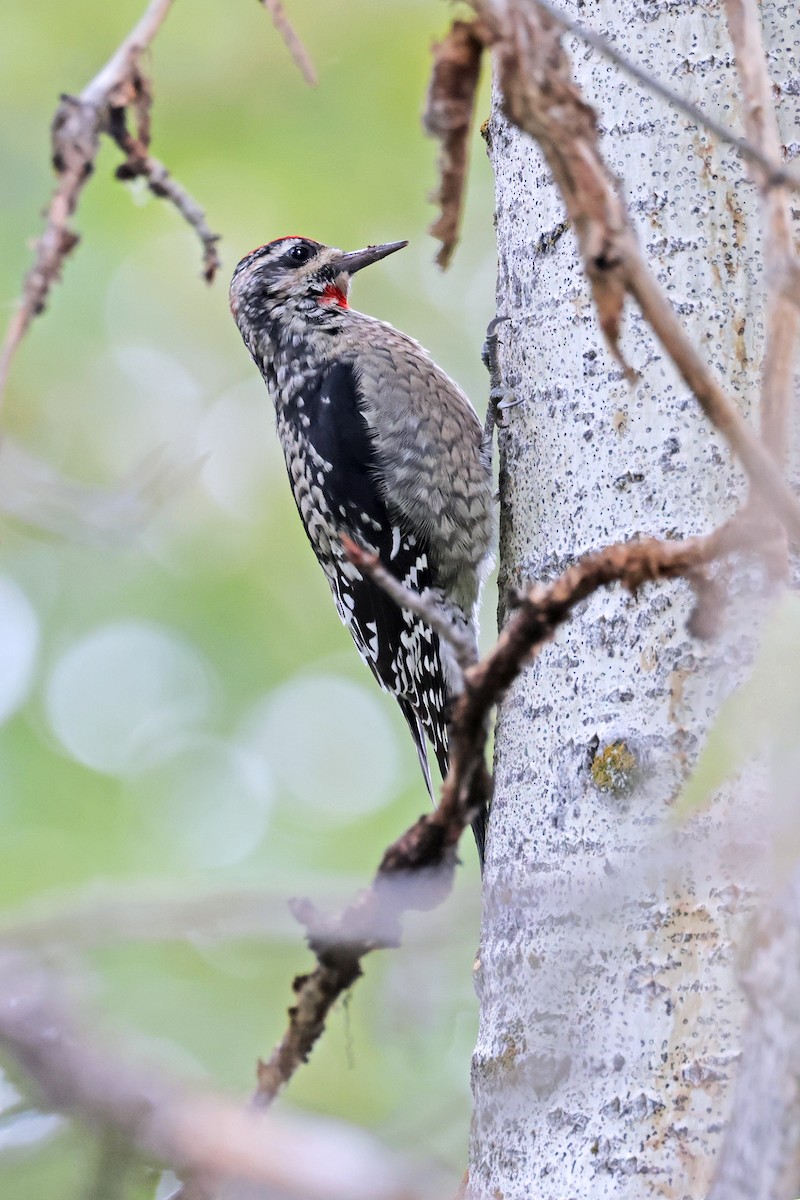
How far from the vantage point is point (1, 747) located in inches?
193

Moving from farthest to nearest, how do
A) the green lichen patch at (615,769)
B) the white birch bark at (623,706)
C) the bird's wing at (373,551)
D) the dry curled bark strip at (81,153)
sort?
the bird's wing at (373,551), the green lichen patch at (615,769), the white birch bark at (623,706), the dry curled bark strip at (81,153)

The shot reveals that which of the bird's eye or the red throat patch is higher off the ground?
the bird's eye

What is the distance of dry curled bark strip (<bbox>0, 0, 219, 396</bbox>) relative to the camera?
1.13 m

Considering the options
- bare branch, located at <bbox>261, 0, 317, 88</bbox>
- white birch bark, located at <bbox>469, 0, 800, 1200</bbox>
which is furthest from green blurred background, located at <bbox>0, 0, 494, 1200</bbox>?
bare branch, located at <bbox>261, 0, 317, 88</bbox>

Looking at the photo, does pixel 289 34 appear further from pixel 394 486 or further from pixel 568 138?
pixel 394 486

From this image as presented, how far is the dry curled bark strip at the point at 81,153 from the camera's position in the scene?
1.13 meters

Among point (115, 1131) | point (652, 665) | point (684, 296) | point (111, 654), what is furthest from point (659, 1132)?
point (111, 654)

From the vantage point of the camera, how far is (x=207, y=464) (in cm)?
404

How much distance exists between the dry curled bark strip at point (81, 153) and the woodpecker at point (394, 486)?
1.87 meters

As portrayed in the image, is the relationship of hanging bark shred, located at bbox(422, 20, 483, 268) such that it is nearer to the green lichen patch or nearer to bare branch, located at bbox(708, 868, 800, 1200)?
bare branch, located at bbox(708, 868, 800, 1200)

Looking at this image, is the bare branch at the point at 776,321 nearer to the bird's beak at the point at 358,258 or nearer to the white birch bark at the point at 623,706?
the white birch bark at the point at 623,706

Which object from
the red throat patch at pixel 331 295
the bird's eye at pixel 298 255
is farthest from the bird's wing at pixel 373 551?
the bird's eye at pixel 298 255

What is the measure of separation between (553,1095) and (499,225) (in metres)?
1.52

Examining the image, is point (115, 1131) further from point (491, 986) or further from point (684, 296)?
point (684, 296)
